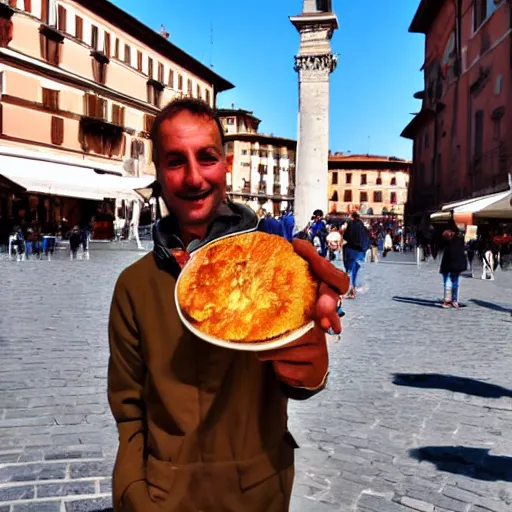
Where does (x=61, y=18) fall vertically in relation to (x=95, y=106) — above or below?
above

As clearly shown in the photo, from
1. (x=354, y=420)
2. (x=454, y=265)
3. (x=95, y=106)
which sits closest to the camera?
(x=354, y=420)

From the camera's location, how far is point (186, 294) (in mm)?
1367

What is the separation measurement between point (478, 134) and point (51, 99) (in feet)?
61.8

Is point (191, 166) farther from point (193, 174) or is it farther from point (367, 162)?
point (367, 162)

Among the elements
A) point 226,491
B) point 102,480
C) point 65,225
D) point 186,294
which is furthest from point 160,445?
point 65,225

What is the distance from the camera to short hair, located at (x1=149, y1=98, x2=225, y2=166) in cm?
154

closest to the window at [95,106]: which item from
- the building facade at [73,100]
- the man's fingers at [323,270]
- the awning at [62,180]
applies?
the building facade at [73,100]

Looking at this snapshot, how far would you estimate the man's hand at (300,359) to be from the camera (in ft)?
4.30

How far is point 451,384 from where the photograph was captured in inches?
230

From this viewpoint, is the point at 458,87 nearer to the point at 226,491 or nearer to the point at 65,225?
the point at 65,225

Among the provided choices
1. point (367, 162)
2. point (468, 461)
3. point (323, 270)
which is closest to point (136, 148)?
point (468, 461)

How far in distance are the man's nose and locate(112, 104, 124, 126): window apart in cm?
3572

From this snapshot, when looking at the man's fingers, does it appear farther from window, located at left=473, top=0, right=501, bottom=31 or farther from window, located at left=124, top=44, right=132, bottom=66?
window, located at left=124, top=44, right=132, bottom=66

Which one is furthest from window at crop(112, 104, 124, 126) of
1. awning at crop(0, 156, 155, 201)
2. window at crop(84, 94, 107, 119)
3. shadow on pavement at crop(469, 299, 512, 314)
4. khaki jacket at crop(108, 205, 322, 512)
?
khaki jacket at crop(108, 205, 322, 512)
